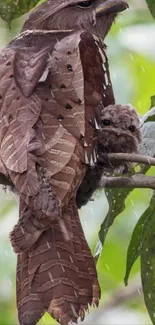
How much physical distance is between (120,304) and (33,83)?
2523mm

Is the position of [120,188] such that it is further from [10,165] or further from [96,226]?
[96,226]

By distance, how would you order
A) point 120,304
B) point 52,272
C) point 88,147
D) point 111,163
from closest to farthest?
point 52,272
point 88,147
point 111,163
point 120,304

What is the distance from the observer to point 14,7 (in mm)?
4469

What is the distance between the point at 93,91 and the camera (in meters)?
4.40

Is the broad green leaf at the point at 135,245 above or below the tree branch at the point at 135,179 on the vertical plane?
below

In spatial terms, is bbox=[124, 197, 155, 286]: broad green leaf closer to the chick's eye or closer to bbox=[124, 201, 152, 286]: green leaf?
bbox=[124, 201, 152, 286]: green leaf

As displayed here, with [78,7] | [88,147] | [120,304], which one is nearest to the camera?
[88,147]

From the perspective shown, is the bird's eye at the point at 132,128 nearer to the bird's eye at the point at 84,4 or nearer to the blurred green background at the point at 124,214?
the bird's eye at the point at 84,4

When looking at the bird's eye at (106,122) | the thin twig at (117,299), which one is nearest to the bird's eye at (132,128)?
the bird's eye at (106,122)

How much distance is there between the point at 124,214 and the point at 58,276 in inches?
111

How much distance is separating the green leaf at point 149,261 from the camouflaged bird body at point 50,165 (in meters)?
0.27

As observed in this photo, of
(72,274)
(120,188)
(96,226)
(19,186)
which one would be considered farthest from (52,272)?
(96,226)

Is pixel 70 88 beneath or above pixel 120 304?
above

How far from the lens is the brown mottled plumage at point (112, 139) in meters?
4.39
